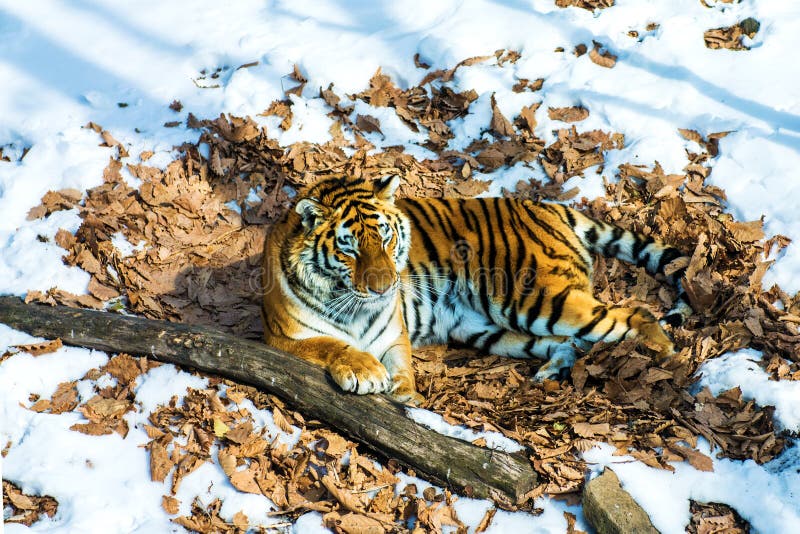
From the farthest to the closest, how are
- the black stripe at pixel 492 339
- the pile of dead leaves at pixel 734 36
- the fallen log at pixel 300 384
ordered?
the pile of dead leaves at pixel 734 36, the black stripe at pixel 492 339, the fallen log at pixel 300 384

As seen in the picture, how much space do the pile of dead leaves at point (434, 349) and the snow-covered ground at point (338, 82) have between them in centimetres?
14

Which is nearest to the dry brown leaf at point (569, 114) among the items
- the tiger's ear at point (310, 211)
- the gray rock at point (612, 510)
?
the tiger's ear at point (310, 211)

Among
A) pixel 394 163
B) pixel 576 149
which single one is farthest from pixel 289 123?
pixel 576 149

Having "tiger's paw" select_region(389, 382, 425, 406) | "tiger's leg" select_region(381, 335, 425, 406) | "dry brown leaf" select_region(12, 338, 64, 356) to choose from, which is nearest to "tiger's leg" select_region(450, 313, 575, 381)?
"tiger's leg" select_region(381, 335, 425, 406)

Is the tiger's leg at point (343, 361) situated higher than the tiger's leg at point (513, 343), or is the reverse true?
the tiger's leg at point (343, 361)

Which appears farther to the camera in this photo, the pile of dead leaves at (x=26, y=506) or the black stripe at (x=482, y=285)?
the black stripe at (x=482, y=285)

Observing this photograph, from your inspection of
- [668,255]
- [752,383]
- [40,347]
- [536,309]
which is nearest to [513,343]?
[536,309]

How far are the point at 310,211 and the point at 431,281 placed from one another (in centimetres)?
125

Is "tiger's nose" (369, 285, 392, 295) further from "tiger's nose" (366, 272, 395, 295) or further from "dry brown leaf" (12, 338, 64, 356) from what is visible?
"dry brown leaf" (12, 338, 64, 356)

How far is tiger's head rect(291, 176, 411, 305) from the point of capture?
171 inches

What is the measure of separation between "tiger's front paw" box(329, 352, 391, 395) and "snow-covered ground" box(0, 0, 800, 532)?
38.1 inches

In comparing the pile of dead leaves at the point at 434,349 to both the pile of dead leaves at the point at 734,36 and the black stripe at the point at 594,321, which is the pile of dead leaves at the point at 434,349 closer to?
the black stripe at the point at 594,321

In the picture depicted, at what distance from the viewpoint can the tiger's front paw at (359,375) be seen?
3.99 metres

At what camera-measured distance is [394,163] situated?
247 inches
